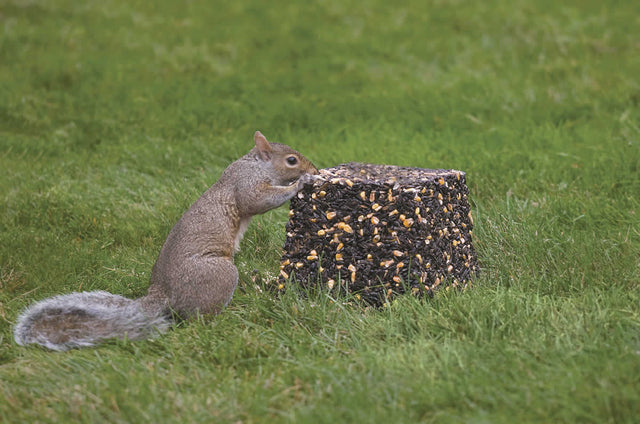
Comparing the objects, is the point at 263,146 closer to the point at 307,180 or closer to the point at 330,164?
the point at 307,180

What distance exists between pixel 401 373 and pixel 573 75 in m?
5.67

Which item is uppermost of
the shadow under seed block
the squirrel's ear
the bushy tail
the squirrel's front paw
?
the squirrel's ear

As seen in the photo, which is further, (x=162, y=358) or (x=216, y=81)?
(x=216, y=81)

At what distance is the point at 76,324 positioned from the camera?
11.5 ft

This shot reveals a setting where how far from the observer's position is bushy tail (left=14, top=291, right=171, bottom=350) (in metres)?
3.48

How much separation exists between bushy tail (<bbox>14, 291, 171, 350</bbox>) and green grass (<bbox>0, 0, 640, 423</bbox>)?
10 cm

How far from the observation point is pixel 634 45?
8273 millimetres

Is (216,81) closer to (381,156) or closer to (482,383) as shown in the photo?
(381,156)

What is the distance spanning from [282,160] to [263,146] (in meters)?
0.14

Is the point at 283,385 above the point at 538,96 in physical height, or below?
below

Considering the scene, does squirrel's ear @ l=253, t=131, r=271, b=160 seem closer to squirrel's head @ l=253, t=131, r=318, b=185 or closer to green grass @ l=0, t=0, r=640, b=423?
squirrel's head @ l=253, t=131, r=318, b=185

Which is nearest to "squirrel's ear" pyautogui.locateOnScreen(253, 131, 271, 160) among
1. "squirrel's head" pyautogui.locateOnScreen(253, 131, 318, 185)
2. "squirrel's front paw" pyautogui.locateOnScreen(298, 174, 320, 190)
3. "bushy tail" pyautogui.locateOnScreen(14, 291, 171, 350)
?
"squirrel's head" pyautogui.locateOnScreen(253, 131, 318, 185)

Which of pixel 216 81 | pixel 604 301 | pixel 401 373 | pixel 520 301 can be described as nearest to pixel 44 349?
pixel 401 373

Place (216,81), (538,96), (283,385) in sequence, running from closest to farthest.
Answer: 1. (283,385)
2. (538,96)
3. (216,81)
